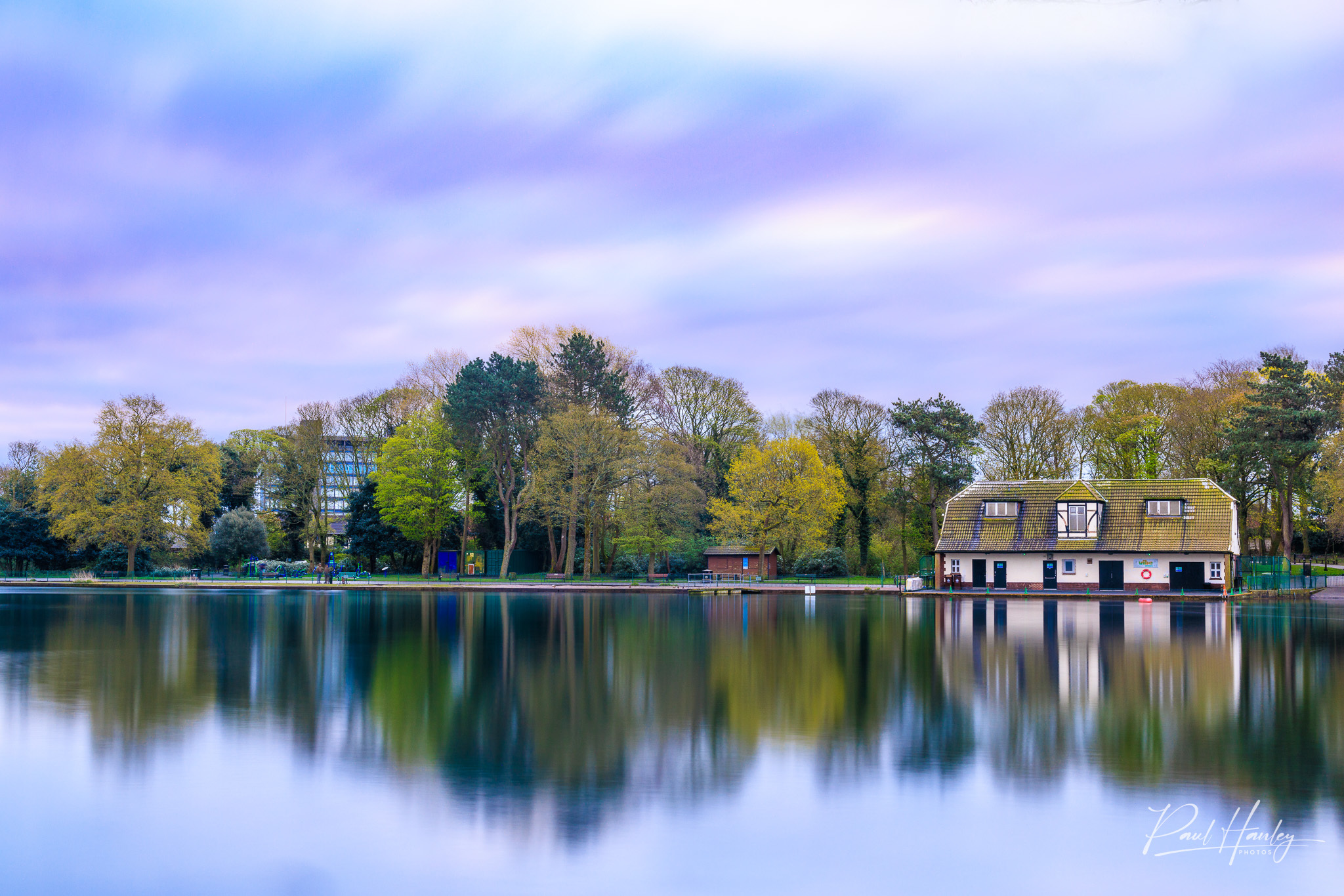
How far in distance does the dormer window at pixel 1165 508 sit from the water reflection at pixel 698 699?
19.0 meters

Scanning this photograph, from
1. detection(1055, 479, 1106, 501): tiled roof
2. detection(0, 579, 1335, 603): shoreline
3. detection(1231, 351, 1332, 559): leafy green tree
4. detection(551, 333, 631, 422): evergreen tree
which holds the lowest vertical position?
detection(0, 579, 1335, 603): shoreline

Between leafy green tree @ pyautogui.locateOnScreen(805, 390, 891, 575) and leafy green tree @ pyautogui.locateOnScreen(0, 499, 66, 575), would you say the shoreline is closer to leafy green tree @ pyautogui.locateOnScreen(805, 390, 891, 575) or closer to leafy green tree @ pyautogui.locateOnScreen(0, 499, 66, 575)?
leafy green tree @ pyautogui.locateOnScreen(0, 499, 66, 575)

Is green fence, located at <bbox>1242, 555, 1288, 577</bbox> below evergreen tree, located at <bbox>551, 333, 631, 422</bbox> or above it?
below

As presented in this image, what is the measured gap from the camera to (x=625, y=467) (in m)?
52.1

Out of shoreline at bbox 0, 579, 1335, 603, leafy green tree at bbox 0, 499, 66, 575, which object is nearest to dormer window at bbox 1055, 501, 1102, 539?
shoreline at bbox 0, 579, 1335, 603

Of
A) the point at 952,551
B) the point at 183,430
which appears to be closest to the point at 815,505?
the point at 952,551

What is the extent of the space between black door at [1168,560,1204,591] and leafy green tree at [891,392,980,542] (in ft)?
44.5

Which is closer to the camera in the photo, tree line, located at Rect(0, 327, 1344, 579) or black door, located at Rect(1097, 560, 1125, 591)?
black door, located at Rect(1097, 560, 1125, 591)

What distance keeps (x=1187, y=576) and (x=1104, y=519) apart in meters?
4.27

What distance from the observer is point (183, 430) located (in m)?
57.1

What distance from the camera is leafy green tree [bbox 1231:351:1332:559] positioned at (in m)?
45.2

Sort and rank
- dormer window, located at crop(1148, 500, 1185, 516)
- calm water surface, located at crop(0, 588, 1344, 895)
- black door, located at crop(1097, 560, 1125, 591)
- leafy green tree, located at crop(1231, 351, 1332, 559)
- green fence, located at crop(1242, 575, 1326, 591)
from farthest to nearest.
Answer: black door, located at crop(1097, 560, 1125, 591), dormer window, located at crop(1148, 500, 1185, 516), green fence, located at crop(1242, 575, 1326, 591), leafy green tree, located at crop(1231, 351, 1332, 559), calm water surface, located at crop(0, 588, 1344, 895)

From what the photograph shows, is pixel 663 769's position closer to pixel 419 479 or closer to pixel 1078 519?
pixel 1078 519

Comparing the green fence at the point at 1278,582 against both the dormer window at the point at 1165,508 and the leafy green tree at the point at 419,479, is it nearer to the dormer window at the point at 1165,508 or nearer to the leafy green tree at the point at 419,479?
the dormer window at the point at 1165,508
